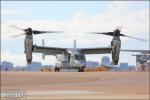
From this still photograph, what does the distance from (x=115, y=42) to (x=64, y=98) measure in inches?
484

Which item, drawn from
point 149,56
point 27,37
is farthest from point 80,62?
point 149,56

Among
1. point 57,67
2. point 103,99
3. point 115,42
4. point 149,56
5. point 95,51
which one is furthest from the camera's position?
point 149,56

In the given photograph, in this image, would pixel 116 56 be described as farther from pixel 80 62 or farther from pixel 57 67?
pixel 57 67

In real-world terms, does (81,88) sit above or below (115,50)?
below

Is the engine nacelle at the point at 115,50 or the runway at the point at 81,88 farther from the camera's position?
the engine nacelle at the point at 115,50

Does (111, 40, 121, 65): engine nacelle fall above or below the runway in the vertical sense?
above

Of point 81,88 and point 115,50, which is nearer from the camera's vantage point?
point 81,88

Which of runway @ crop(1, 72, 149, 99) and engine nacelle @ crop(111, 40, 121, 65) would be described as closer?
runway @ crop(1, 72, 149, 99)

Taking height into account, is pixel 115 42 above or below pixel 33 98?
above

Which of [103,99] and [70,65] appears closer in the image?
[103,99]

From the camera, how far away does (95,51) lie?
74.4 meters

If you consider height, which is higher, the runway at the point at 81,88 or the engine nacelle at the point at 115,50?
the engine nacelle at the point at 115,50

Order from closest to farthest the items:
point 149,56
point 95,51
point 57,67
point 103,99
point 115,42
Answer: point 103,99, point 115,42, point 95,51, point 57,67, point 149,56

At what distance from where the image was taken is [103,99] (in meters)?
26.0
